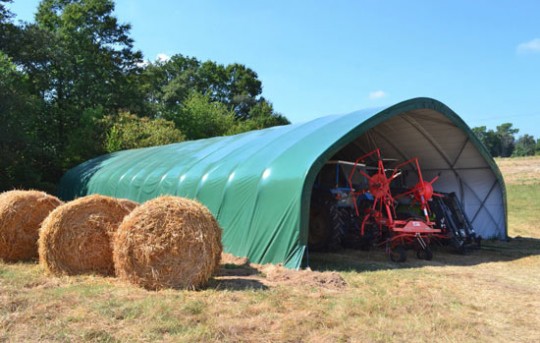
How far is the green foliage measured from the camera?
25375 millimetres

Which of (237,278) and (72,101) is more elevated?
(72,101)

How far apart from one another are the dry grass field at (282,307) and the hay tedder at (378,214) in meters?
1.73

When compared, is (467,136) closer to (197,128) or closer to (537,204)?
(537,204)

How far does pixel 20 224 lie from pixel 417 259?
26.3 ft

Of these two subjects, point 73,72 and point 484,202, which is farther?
point 73,72

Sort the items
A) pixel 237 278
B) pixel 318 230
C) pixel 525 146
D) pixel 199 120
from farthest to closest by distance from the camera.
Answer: pixel 525 146, pixel 199 120, pixel 318 230, pixel 237 278

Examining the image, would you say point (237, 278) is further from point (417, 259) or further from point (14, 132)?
point (14, 132)

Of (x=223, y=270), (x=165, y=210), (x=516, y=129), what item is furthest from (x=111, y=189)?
(x=516, y=129)

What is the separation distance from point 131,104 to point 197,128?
4.69 meters

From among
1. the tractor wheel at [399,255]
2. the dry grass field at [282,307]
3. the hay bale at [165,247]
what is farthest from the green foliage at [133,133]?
the hay bale at [165,247]

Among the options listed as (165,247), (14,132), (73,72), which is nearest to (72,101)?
(73,72)

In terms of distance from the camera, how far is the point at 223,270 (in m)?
7.96

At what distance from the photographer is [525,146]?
9306 cm

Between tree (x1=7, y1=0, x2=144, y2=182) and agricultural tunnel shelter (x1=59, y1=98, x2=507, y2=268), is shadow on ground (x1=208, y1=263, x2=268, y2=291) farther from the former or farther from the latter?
tree (x1=7, y1=0, x2=144, y2=182)
